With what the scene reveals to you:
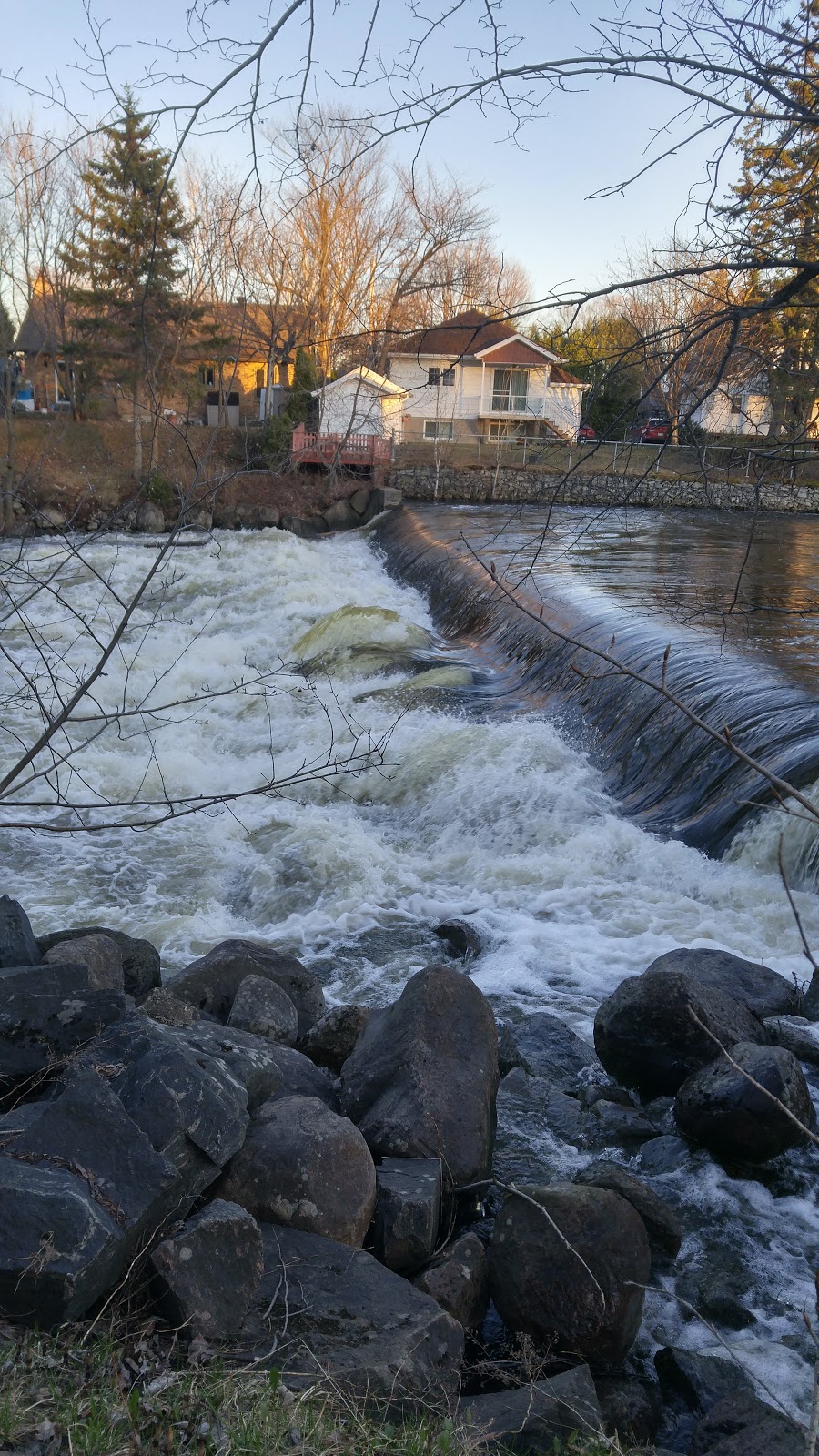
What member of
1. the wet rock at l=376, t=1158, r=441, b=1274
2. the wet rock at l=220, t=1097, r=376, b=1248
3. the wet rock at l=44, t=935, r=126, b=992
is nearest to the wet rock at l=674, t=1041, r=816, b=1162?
the wet rock at l=376, t=1158, r=441, b=1274

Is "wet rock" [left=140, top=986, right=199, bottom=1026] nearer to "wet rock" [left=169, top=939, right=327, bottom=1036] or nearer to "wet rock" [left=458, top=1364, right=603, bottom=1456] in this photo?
"wet rock" [left=169, top=939, right=327, bottom=1036]

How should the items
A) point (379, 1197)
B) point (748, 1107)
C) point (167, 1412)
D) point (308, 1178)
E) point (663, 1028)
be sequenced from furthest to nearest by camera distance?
point (663, 1028) < point (748, 1107) < point (379, 1197) < point (308, 1178) < point (167, 1412)

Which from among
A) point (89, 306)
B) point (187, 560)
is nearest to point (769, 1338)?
point (187, 560)

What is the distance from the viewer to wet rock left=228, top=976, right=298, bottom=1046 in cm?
469

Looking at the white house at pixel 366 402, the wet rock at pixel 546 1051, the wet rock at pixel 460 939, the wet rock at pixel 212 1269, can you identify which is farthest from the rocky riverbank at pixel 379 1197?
the white house at pixel 366 402

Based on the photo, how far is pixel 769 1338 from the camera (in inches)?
135

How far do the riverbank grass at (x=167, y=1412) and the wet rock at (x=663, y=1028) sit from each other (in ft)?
7.69

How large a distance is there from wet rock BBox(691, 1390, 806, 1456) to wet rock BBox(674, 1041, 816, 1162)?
1.33m

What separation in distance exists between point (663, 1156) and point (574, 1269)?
4.28 feet

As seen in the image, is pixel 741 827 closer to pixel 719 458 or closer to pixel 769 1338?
pixel 719 458

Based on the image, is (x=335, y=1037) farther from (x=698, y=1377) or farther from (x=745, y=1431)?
(x=745, y=1431)

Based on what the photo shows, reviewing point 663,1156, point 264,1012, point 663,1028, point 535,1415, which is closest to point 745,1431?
point 535,1415

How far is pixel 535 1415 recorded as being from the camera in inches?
104

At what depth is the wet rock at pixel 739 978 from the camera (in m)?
5.17
